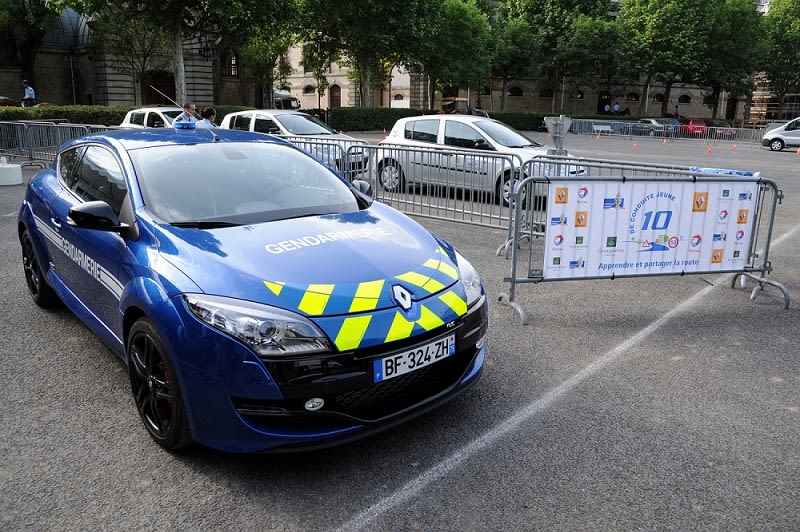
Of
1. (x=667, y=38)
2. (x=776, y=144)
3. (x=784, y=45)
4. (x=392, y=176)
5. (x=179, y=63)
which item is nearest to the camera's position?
(x=392, y=176)

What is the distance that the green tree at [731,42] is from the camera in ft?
172

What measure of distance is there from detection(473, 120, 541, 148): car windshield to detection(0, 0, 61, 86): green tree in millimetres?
31991

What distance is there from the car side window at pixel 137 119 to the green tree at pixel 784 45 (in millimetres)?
54748

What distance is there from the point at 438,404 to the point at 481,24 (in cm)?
4332

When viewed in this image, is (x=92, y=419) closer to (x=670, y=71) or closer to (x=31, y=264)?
(x=31, y=264)

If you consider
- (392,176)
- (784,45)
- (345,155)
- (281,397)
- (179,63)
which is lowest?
(281,397)

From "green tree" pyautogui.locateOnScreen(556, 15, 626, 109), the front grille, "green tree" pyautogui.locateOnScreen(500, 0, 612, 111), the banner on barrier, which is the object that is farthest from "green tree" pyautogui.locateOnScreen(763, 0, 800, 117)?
the front grille

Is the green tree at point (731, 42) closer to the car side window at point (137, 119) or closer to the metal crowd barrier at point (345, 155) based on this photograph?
the car side window at point (137, 119)

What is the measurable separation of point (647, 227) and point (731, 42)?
2175 inches

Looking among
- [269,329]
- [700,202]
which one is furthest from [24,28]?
[269,329]

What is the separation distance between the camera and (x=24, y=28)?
3838 centimetres

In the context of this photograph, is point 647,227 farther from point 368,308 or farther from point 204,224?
point 204,224

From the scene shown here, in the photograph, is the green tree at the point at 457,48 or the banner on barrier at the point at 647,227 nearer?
the banner on barrier at the point at 647,227

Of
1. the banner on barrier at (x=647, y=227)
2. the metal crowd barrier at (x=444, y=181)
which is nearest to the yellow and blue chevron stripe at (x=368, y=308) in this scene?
the banner on barrier at (x=647, y=227)
